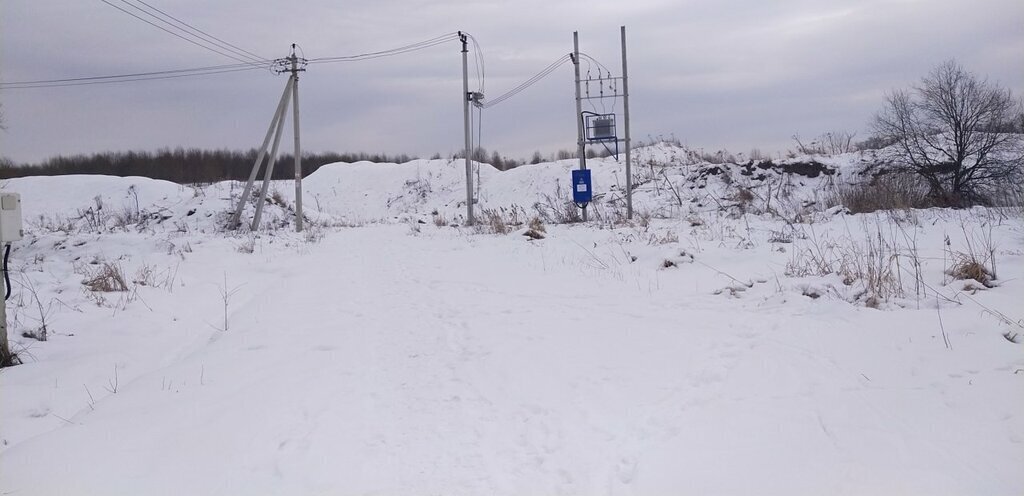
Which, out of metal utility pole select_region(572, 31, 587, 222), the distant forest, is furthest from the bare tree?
the distant forest

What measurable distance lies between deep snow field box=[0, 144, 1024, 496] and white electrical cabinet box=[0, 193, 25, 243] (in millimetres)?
1179

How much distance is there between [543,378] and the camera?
5172 mm

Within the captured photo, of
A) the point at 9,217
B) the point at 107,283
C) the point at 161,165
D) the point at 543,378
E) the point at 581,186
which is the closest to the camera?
the point at 543,378

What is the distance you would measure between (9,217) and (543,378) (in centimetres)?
494

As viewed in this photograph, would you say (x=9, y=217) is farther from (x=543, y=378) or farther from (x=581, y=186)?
(x=581, y=186)

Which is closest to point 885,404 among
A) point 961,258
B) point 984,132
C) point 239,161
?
point 961,258

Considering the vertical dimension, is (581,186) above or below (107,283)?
above

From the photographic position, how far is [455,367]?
5.55m

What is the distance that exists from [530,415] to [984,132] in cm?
2049

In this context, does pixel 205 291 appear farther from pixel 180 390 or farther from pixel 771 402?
pixel 771 402

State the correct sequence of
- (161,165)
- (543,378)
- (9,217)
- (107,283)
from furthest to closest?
(161,165) < (107,283) < (9,217) < (543,378)

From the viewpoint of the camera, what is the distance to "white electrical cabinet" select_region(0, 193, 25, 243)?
5.46m

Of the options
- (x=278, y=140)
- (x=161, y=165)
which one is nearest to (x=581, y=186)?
(x=278, y=140)

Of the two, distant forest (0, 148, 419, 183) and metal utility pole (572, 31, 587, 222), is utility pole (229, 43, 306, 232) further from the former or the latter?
distant forest (0, 148, 419, 183)
